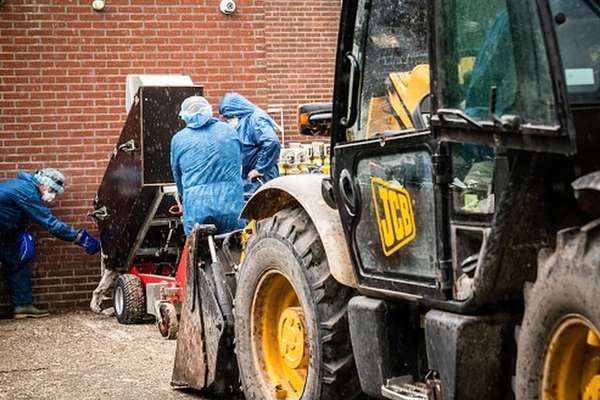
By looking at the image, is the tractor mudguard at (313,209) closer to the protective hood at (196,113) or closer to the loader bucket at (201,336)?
the loader bucket at (201,336)

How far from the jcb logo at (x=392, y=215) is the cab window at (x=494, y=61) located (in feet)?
1.96

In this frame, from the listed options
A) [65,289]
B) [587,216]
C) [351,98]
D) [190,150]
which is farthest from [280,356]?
[65,289]

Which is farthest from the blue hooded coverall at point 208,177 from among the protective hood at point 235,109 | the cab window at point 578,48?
the cab window at point 578,48

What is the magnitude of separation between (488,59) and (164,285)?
7.22m

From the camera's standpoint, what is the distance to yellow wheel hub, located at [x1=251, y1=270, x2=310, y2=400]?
20.1 ft

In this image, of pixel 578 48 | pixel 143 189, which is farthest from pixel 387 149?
pixel 143 189

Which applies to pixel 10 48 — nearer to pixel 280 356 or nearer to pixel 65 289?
pixel 65 289

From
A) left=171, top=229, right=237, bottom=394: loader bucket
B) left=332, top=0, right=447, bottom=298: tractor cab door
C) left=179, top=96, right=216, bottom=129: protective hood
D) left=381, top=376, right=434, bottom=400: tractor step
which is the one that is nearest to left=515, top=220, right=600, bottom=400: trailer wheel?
left=332, top=0, right=447, bottom=298: tractor cab door

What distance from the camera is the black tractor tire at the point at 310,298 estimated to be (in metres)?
5.64

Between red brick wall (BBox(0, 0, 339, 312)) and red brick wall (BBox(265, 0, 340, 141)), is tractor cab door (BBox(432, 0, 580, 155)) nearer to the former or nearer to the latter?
red brick wall (BBox(0, 0, 339, 312))

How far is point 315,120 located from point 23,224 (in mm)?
6937

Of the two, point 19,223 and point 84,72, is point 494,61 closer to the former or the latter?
point 19,223

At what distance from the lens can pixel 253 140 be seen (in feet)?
38.7

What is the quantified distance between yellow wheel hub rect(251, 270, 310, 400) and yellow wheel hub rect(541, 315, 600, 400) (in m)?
2.16
